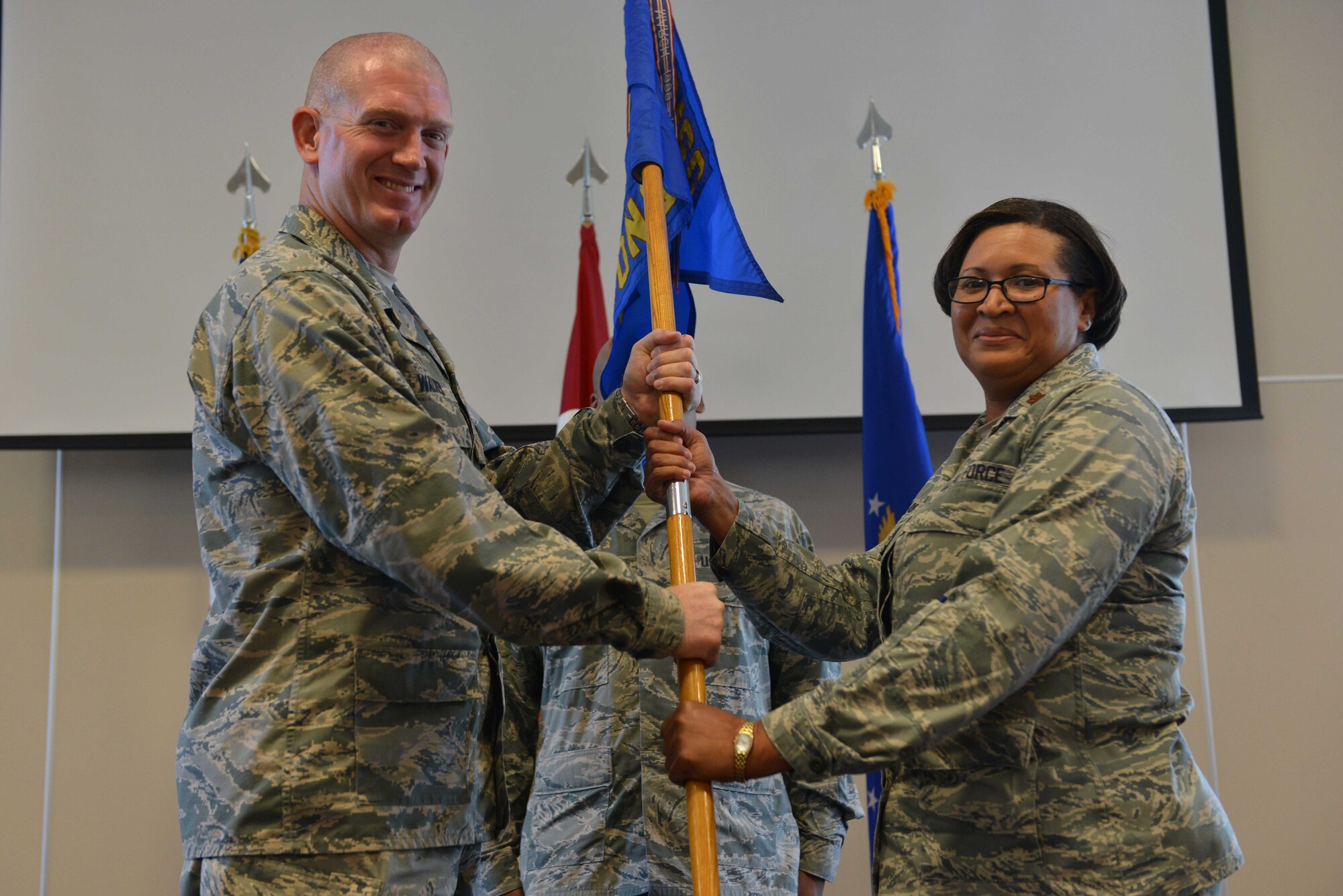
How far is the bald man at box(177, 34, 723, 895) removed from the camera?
1.43 m

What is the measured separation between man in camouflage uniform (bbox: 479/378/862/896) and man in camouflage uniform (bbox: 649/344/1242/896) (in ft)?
2.22

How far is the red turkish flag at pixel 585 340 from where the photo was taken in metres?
3.34

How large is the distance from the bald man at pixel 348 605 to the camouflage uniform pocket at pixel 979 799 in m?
0.36

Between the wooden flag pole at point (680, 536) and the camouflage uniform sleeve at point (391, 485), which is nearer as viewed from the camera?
the camouflage uniform sleeve at point (391, 485)

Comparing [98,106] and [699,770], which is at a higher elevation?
[98,106]

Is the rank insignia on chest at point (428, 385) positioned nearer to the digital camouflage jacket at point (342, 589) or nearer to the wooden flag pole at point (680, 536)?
the digital camouflage jacket at point (342, 589)

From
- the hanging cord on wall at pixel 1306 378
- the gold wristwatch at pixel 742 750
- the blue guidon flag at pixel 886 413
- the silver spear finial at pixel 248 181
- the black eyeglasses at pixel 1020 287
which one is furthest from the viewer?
the hanging cord on wall at pixel 1306 378

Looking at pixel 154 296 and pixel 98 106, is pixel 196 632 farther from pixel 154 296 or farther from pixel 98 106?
pixel 98 106

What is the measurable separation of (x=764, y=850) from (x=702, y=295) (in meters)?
1.90

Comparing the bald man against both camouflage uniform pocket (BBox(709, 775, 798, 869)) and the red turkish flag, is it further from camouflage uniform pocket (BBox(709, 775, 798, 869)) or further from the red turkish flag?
the red turkish flag

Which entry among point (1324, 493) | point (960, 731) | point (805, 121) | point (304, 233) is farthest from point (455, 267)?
point (1324, 493)

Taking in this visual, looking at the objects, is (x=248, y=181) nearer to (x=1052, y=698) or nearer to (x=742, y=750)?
(x=742, y=750)

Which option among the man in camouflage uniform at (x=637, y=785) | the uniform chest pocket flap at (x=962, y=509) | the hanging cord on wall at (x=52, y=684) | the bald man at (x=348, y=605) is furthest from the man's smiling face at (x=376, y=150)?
the hanging cord on wall at (x=52, y=684)

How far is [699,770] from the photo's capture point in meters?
1.59
